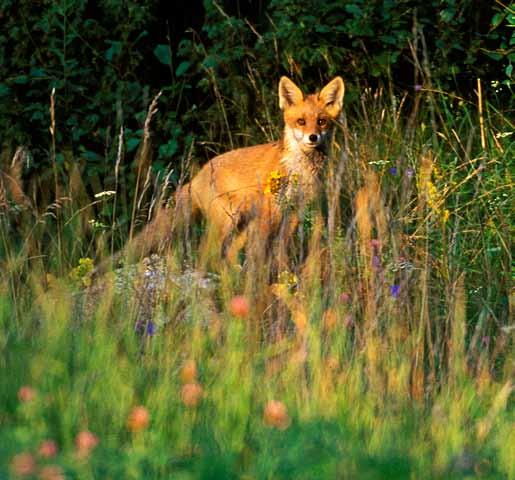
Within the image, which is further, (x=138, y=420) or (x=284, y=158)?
(x=284, y=158)

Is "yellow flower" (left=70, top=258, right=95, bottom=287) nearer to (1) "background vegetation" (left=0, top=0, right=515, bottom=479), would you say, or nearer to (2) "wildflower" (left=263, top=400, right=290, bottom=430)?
(1) "background vegetation" (left=0, top=0, right=515, bottom=479)

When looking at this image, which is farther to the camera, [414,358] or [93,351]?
[414,358]

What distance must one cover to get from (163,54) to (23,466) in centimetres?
608

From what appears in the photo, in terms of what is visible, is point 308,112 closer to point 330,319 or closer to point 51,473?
point 330,319

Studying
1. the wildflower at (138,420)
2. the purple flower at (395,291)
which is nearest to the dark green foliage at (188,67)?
the purple flower at (395,291)

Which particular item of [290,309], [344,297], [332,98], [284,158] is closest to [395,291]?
[344,297]

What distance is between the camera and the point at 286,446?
342cm

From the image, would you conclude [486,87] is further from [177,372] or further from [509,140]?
[177,372]

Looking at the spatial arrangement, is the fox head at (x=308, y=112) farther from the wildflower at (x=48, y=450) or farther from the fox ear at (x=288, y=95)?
the wildflower at (x=48, y=450)

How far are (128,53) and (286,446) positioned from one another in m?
6.15

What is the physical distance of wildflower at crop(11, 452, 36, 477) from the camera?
3.25 meters

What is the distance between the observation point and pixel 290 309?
16.1 feet

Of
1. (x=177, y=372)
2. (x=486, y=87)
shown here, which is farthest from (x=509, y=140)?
(x=177, y=372)

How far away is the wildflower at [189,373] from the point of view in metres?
4.00
